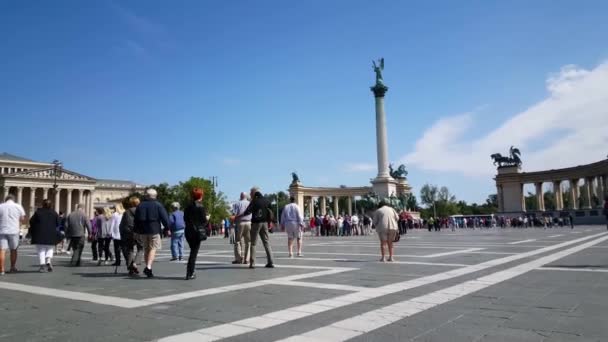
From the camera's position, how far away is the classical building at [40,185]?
93750mm

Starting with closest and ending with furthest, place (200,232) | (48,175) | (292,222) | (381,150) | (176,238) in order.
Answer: (200,232) < (292,222) < (176,238) < (381,150) < (48,175)

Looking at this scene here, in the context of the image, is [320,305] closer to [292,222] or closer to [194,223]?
[194,223]

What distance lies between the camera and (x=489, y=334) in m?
4.14

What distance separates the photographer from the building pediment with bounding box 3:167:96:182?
3745 inches

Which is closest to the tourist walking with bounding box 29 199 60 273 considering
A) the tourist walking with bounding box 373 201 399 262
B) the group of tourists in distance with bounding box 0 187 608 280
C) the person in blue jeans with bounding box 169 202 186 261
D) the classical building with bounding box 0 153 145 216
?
the group of tourists in distance with bounding box 0 187 608 280

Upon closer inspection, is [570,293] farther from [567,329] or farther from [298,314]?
[298,314]

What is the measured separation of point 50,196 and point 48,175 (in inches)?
214

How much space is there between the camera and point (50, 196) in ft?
323

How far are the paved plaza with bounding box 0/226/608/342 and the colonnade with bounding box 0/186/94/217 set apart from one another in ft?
329

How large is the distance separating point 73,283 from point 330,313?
5.82 m

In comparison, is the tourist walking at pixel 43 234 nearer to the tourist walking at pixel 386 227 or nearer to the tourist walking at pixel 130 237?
the tourist walking at pixel 130 237

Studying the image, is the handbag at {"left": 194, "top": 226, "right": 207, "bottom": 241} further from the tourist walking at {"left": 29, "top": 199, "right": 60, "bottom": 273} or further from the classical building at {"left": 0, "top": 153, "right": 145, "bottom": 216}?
the classical building at {"left": 0, "top": 153, "right": 145, "bottom": 216}

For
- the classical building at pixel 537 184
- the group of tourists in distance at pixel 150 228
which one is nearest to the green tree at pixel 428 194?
the classical building at pixel 537 184

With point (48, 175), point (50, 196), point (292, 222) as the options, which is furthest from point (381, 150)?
point (48, 175)
